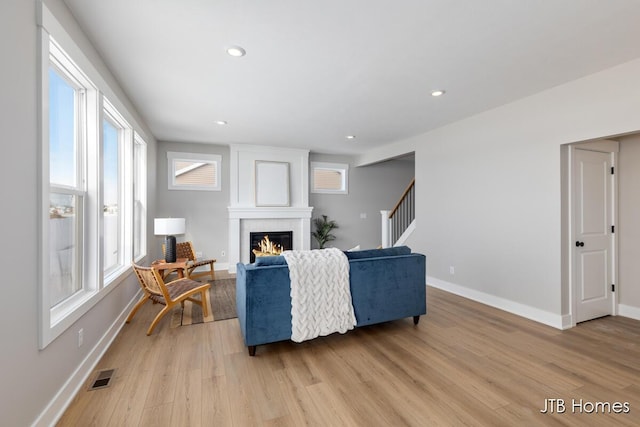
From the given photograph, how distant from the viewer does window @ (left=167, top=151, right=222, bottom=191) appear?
5.89m

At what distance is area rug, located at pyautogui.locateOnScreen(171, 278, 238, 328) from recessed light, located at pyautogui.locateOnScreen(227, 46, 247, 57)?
9.33 feet

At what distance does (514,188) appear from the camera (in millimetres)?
3686

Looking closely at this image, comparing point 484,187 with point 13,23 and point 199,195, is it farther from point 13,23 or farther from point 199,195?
point 199,195

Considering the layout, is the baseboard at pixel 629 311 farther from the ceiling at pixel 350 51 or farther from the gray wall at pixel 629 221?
the ceiling at pixel 350 51

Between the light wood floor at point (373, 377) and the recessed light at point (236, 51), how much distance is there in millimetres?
2664

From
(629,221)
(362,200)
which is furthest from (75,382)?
(362,200)

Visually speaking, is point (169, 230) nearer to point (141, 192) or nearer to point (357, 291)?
point (141, 192)

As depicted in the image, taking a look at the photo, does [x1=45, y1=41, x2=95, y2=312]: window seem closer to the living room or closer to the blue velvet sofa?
the living room

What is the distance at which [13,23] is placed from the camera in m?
1.42

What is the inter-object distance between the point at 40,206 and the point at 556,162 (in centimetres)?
454

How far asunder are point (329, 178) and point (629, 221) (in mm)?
5238

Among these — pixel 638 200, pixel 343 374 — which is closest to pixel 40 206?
pixel 343 374

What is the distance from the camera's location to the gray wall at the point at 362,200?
7.20m

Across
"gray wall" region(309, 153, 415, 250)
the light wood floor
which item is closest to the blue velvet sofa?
the light wood floor
